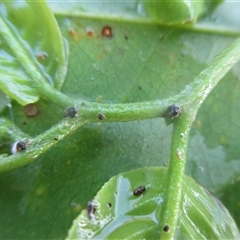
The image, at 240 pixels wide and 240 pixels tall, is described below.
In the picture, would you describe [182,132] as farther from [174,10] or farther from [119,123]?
[174,10]

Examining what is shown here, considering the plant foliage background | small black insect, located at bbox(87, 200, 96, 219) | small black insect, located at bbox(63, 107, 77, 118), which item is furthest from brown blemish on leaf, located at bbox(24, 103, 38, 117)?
small black insect, located at bbox(87, 200, 96, 219)

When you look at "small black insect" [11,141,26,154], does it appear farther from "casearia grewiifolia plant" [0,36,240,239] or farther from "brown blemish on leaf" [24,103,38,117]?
"brown blemish on leaf" [24,103,38,117]

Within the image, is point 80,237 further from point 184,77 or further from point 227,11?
point 227,11

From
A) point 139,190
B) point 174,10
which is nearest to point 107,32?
point 174,10

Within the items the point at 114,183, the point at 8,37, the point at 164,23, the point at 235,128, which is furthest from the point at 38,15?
the point at 235,128

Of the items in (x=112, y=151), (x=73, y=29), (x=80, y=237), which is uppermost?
(x=73, y=29)
